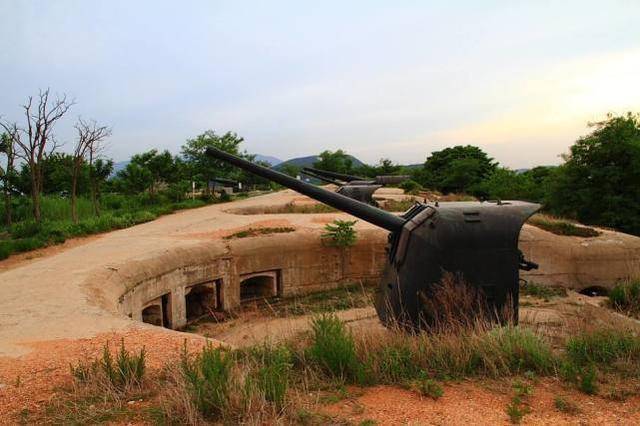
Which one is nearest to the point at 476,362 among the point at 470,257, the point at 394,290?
the point at 470,257

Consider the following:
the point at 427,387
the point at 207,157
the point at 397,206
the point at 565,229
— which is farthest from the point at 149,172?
the point at 427,387

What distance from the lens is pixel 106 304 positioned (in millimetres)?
6320

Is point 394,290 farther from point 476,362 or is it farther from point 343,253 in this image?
point 343,253

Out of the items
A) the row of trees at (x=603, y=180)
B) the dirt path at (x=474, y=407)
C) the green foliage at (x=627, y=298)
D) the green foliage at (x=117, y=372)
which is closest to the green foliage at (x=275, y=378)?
the dirt path at (x=474, y=407)

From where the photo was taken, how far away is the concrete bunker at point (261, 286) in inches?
461

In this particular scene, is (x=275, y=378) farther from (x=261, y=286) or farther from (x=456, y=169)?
(x=456, y=169)

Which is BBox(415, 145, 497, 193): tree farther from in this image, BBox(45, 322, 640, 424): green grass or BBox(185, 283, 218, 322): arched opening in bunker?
BBox(45, 322, 640, 424): green grass

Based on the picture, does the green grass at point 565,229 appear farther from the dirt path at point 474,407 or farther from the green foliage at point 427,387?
the green foliage at point 427,387

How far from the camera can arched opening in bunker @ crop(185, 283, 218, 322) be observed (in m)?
10.7

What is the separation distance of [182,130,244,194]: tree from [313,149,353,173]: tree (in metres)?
20.4

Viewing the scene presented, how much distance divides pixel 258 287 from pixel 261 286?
111mm

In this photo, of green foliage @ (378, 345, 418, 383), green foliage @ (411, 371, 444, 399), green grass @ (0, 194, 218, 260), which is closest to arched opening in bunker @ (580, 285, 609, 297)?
green foliage @ (378, 345, 418, 383)

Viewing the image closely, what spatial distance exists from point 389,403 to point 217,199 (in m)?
20.6

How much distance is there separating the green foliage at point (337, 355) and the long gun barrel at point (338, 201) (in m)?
2.72
